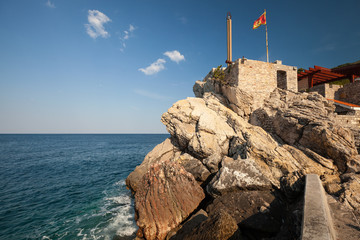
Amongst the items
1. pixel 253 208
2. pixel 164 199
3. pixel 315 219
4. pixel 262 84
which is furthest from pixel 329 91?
pixel 164 199

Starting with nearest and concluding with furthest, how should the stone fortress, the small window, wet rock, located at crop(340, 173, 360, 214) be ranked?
1. wet rock, located at crop(340, 173, 360, 214)
2. the stone fortress
3. the small window

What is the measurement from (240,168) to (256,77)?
586 inches

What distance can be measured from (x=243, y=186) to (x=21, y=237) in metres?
14.2

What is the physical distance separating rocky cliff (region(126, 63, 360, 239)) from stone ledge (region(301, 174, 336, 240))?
2.13ft

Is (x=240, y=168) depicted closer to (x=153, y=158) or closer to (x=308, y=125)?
(x=308, y=125)

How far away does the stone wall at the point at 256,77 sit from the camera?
19.6 meters

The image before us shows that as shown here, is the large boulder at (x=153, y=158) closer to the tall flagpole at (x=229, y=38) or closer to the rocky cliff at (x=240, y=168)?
the rocky cliff at (x=240, y=168)

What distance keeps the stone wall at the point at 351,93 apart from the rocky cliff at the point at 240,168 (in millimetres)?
9403

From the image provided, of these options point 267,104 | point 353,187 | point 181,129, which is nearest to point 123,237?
point 181,129

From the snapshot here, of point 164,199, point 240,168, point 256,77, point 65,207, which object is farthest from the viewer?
point 256,77

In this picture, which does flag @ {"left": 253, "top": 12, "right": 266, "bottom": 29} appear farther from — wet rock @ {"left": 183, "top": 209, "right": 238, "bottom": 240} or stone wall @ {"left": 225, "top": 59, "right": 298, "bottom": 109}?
wet rock @ {"left": 183, "top": 209, "right": 238, "bottom": 240}

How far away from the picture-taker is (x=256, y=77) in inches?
790

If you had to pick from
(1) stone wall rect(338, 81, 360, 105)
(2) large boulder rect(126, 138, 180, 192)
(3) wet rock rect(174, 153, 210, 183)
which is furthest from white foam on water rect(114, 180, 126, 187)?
(1) stone wall rect(338, 81, 360, 105)

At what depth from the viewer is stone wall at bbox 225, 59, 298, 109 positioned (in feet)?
64.4
